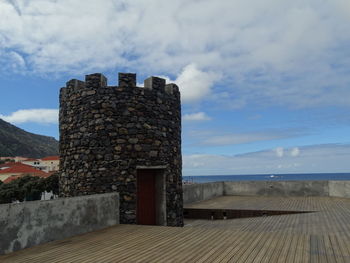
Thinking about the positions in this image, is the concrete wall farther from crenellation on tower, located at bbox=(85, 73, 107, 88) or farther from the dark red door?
crenellation on tower, located at bbox=(85, 73, 107, 88)

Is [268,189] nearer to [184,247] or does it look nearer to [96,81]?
[96,81]

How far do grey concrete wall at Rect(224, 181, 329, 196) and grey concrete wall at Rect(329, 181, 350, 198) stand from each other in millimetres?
288

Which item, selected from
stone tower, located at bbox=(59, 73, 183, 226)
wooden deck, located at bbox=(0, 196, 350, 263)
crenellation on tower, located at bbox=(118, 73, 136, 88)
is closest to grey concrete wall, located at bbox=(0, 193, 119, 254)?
wooden deck, located at bbox=(0, 196, 350, 263)

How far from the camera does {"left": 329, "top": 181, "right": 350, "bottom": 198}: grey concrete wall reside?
1475 centimetres

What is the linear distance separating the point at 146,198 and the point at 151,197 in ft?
0.55

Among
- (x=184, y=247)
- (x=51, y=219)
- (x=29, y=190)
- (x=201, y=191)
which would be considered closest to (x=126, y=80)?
(x=51, y=219)

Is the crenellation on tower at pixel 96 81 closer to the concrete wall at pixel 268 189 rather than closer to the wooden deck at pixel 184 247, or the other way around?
the wooden deck at pixel 184 247

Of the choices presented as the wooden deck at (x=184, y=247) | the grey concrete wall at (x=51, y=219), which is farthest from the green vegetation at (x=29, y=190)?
the wooden deck at (x=184, y=247)

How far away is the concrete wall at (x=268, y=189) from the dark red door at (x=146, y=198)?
547 centimetres

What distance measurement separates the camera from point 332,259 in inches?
169

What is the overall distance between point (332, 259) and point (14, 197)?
31654 millimetres

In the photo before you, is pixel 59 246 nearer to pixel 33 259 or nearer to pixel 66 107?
pixel 33 259

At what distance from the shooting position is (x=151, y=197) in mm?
8711

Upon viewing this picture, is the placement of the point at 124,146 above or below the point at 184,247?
above
